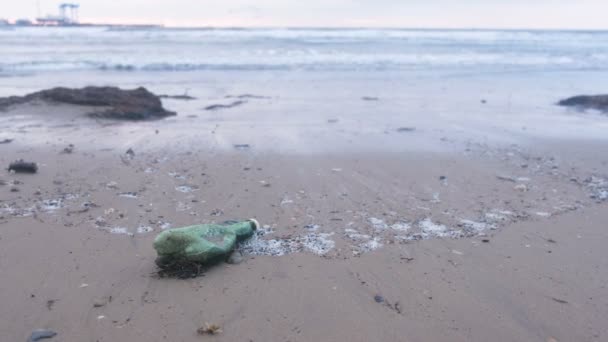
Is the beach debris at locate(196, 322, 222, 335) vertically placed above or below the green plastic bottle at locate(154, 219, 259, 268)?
below

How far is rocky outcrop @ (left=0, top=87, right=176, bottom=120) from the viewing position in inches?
363

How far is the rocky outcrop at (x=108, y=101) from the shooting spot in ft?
30.2

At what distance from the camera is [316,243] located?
4.14 m

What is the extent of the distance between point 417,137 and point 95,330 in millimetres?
6151

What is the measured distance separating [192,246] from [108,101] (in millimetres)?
7131

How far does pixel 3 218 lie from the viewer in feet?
14.8

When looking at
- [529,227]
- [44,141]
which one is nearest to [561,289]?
[529,227]

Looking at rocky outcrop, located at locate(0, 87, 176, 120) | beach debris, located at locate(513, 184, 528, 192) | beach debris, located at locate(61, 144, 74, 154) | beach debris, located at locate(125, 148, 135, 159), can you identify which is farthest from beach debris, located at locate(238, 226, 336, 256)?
rocky outcrop, located at locate(0, 87, 176, 120)

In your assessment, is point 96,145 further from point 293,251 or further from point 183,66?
point 183,66

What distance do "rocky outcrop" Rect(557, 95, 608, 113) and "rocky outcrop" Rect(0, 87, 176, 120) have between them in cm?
886

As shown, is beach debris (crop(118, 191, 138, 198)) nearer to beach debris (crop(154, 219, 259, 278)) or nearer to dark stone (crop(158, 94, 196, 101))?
beach debris (crop(154, 219, 259, 278))

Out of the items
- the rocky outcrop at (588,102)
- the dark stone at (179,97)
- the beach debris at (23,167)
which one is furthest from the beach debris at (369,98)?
the beach debris at (23,167)

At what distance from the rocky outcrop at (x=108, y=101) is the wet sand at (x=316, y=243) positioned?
2.00 metres

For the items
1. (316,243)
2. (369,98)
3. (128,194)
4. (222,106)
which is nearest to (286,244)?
(316,243)
